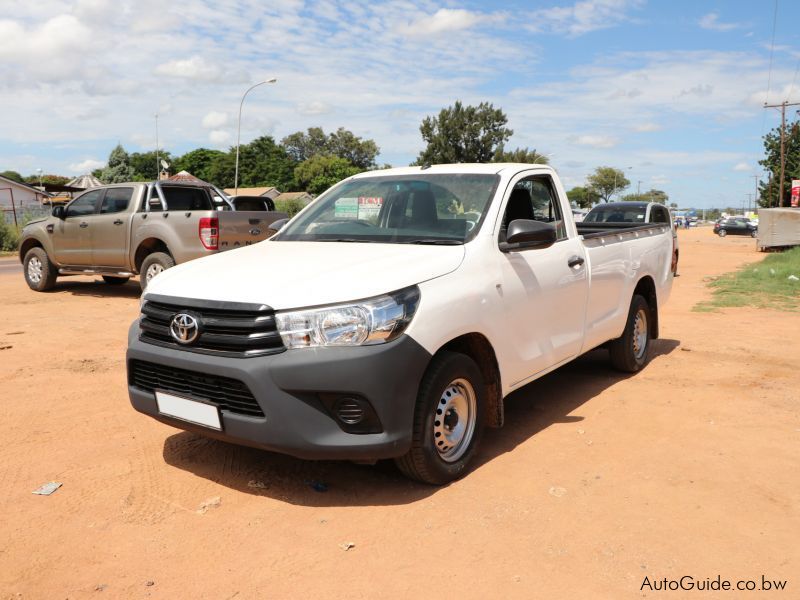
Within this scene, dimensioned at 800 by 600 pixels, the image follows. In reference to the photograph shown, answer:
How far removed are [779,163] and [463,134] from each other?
103 ft

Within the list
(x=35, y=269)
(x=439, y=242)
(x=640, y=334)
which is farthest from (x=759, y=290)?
(x=35, y=269)

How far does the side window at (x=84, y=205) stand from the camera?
38.6ft

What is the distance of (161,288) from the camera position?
3.97 meters

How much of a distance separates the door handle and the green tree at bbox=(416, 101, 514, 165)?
70.7 meters

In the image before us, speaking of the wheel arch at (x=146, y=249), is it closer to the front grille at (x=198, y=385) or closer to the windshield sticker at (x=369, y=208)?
the windshield sticker at (x=369, y=208)

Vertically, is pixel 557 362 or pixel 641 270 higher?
pixel 641 270

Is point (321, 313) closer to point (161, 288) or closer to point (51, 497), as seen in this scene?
point (161, 288)

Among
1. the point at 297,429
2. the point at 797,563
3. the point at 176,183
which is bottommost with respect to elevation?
the point at 797,563

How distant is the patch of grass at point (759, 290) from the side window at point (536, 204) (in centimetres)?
687

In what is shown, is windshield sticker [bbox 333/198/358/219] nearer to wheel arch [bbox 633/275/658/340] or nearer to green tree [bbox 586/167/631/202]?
wheel arch [bbox 633/275/658/340]

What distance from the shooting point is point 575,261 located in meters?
5.21

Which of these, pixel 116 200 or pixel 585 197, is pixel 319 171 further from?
pixel 116 200

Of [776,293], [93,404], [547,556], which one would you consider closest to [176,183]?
[93,404]

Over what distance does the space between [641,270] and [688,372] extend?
1.07m
